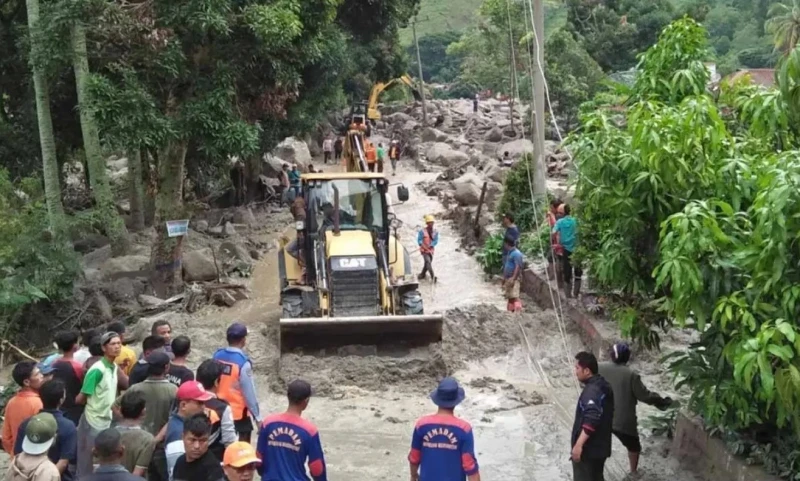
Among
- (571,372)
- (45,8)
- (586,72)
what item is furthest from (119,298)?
(586,72)

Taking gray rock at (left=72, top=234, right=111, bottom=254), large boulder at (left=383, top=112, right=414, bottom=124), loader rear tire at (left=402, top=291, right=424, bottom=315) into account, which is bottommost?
gray rock at (left=72, top=234, right=111, bottom=254)

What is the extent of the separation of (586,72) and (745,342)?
1305 inches

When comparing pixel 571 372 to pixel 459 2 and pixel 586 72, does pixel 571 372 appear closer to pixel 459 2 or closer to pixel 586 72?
pixel 586 72

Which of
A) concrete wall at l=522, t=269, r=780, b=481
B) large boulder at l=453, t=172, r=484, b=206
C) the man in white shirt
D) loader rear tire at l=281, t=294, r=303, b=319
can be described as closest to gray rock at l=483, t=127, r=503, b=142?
the man in white shirt

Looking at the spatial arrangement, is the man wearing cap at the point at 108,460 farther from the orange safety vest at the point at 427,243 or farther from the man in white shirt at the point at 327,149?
the man in white shirt at the point at 327,149

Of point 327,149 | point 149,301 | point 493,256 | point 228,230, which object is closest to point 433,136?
point 327,149

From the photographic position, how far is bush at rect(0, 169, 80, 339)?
1284 cm

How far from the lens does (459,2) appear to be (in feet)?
436

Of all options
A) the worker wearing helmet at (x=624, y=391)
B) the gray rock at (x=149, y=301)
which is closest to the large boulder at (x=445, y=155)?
the gray rock at (x=149, y=301)

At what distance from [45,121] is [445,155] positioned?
21.0 m

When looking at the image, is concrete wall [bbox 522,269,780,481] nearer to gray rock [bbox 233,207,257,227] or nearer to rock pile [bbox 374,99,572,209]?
rock pile [bbox 374,99,572,209]

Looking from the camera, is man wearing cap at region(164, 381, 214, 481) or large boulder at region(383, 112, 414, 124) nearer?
man wearing cap at region(164, 381, 214, 481)

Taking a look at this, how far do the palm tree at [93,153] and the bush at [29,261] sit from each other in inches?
46.5

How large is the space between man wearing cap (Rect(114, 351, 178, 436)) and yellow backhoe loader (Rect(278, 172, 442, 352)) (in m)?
4.74
